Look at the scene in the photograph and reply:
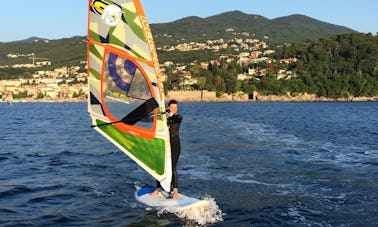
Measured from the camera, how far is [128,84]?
1102 centimetres

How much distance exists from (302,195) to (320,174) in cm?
402

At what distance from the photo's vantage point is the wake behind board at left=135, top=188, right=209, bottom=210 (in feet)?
36.7

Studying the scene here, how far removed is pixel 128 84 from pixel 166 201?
3.05 m

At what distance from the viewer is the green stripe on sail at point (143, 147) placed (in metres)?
11.0

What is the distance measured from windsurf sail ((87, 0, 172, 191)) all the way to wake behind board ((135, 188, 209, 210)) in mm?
705

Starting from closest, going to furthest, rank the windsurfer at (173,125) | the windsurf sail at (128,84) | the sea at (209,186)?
the windsurf sail at (128,84) → the windsurfer at (173,125) → the sea at (209,186)

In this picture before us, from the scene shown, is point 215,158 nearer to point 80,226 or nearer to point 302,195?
point 302,195

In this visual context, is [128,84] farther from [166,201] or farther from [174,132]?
[166,201]

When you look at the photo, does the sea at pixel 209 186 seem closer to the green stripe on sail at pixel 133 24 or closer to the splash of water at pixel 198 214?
the splash of water at pixel 198 214

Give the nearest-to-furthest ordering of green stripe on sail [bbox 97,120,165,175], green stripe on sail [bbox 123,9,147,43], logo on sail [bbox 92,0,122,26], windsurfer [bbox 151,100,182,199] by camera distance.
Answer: green stripe on sail [bbox 123,9,147,43] → logo on sail [bbox 92,0,122,26] → green stripe on sail [bbox 97,120,165,175] → windsurfer [bbox 151,100,182,199]

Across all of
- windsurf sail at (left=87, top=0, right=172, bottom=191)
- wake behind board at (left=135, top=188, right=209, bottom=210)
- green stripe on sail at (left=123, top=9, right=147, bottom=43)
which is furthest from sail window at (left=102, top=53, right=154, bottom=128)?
wake behind board at (left=135, top=188, right=209, bottom=210)

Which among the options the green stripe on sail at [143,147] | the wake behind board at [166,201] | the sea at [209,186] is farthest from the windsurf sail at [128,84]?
the sea at [209,186]

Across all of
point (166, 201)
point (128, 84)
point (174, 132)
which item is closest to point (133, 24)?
point (128, 84)

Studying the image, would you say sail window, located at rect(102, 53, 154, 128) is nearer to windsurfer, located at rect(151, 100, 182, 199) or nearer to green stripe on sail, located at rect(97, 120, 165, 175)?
green stripe on sail, located at rect(97, 120, 165, 175)
